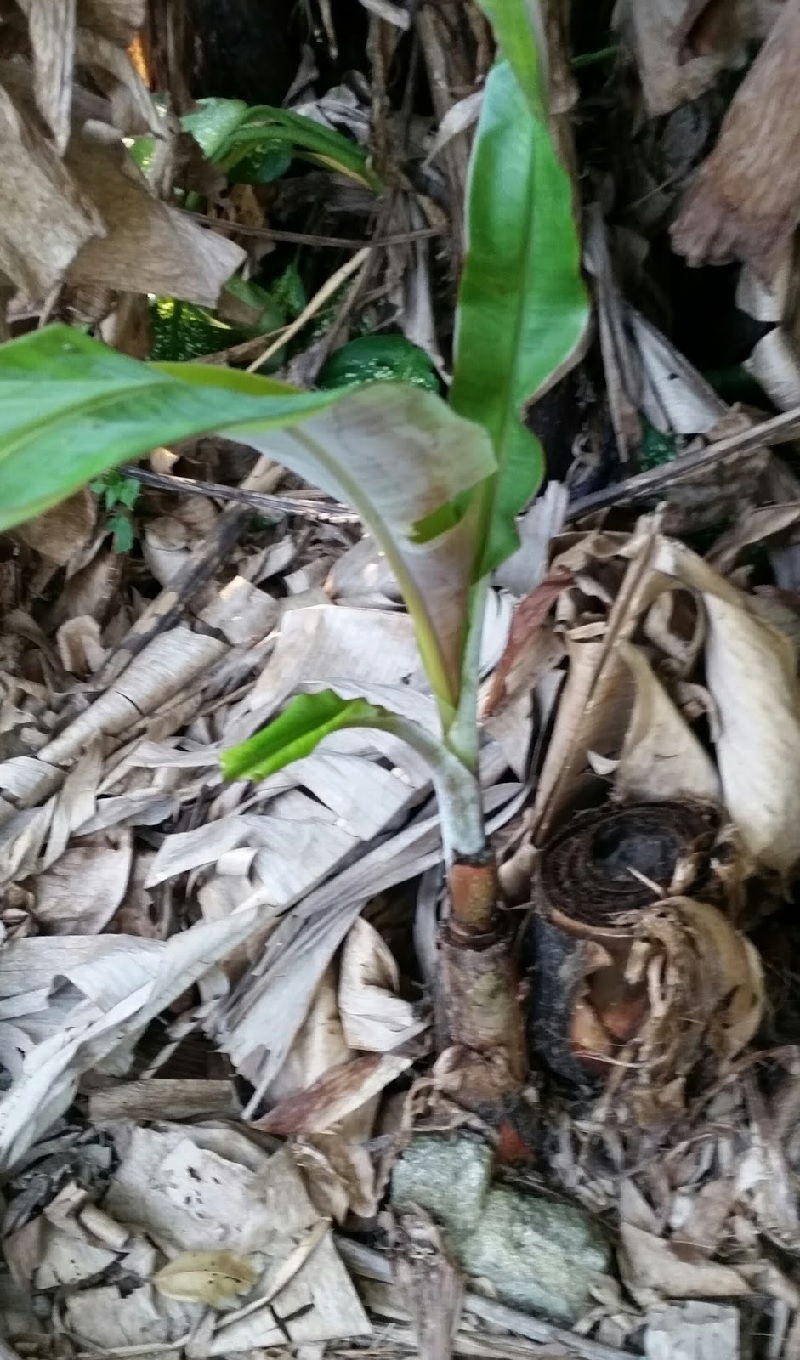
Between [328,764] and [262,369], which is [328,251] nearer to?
[262,369]

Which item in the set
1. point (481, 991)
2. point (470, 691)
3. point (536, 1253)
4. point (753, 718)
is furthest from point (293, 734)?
point (536, 1253)

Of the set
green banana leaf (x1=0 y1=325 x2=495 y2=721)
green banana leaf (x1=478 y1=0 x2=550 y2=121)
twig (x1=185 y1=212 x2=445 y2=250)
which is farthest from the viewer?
twig (x1=185 y1=212 x2=445 y2=250)

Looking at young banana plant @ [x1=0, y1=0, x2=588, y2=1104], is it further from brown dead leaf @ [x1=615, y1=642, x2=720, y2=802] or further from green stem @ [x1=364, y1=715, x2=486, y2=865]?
brown dead leaf @ [x1=615, y1=642, x2=720, y2=802]

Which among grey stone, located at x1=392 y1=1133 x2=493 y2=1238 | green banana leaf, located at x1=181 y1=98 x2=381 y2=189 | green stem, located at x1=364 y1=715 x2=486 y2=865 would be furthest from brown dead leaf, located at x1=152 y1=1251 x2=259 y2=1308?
green banana leaf, located at x1=181 y1=98 x2=381 y2=189

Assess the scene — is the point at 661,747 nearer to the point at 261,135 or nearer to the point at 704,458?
the point at 704,458

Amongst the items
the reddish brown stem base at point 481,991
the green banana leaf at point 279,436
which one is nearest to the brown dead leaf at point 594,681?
the reddish brown stem base at point 481,991

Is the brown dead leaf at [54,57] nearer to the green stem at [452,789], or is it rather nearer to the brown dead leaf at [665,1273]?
the green stem at [452,789]

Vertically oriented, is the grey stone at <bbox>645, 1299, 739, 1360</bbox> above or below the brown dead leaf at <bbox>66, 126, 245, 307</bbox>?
below
